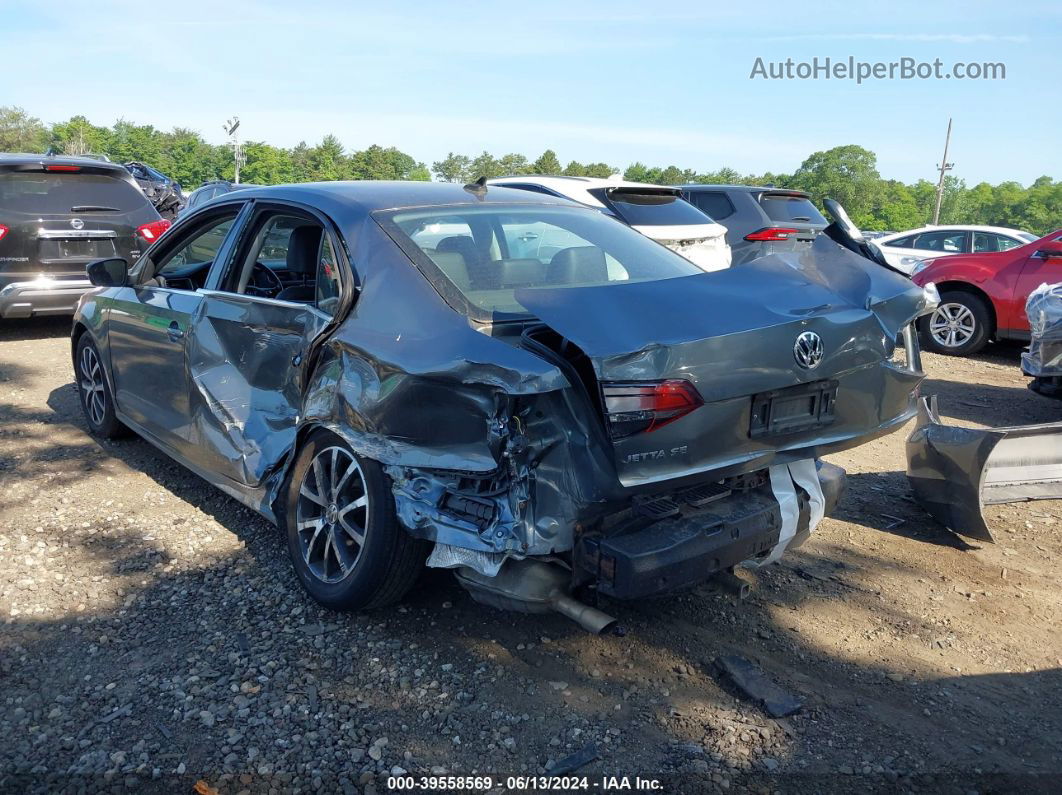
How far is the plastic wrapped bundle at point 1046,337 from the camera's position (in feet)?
21.5

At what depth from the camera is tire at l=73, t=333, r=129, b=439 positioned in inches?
216

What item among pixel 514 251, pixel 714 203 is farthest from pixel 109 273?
pixel 714 203

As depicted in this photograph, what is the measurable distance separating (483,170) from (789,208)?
119 feet

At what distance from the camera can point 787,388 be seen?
117 inches

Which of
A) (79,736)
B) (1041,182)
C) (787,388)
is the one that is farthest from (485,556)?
(1041,182)

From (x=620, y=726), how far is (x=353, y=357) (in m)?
1.61

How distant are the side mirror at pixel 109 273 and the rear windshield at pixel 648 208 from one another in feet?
14.2

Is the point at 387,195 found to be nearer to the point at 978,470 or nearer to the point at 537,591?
the point at 537,591

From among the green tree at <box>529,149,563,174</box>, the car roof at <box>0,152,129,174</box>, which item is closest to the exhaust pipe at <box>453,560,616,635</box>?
the car roof at <box>0,152,129,174</box>

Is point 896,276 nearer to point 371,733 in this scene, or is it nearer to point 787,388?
point 787,388

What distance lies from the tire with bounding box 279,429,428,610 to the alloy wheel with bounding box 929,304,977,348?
8540 millimetres

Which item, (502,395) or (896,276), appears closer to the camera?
(502,395)

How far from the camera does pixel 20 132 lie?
232ft

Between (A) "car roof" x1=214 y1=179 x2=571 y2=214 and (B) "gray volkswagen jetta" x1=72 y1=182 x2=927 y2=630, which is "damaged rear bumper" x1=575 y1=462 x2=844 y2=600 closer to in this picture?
(B) "gray volkswagen jetta" x1=72 y1=182 x2=927 y2=630
